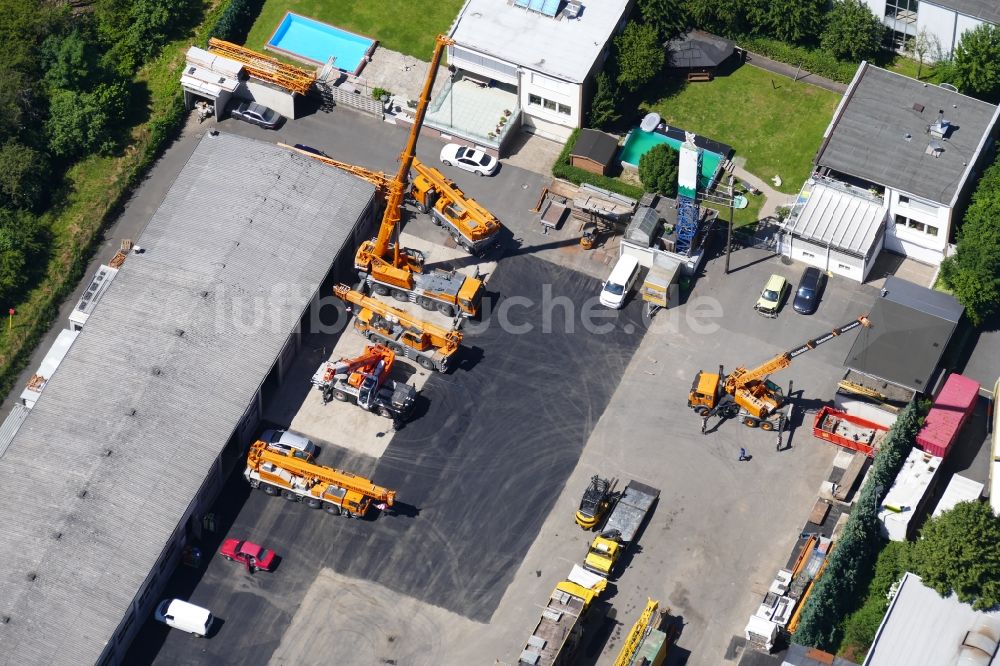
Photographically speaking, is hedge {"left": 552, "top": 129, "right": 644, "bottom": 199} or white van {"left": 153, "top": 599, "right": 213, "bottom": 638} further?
hedge {"left": 552, "top": 129, "right": 644, "bottom": 199}

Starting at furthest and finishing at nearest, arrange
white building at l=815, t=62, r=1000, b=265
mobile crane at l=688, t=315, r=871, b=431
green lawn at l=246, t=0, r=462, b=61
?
1. green lawn at l=246, t=0, r=462, b=61
2. white building at l=815, t=62, r=1000, b=265
3. mobile crane at l=688, t=315, r=871, b=431

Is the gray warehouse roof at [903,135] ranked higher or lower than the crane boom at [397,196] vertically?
higher

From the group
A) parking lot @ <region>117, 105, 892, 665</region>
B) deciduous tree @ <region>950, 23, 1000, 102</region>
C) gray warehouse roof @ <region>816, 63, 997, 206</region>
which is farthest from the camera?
deciduous tree @ <region>950, 23, 1000, 102</region>

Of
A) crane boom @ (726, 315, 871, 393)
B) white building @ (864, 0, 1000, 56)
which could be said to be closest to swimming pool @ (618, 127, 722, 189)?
white building @ (864, 0, 1000, 56)

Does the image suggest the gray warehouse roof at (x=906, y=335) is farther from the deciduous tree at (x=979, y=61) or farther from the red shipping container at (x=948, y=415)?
the deciduous tree at (x=979, y=61)

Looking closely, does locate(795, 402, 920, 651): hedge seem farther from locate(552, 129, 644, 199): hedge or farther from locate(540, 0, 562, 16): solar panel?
locate(540, 0, 562, 16): solar panel

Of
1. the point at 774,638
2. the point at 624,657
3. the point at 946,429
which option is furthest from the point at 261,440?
the point at 946,429

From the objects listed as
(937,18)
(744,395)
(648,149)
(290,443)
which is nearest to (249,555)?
(290,443)

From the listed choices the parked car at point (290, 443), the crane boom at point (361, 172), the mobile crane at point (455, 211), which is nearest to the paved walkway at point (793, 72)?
the mobile crane at point (455, 211)
